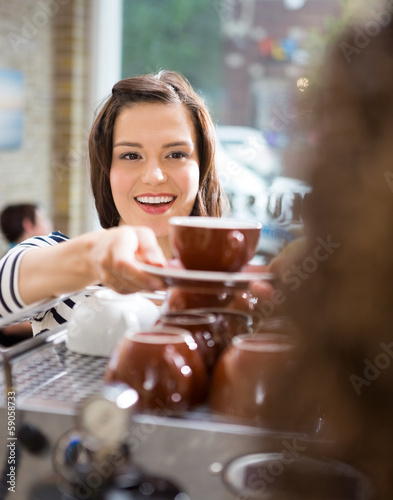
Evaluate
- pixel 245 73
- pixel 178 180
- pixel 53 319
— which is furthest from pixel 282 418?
pixel 245 73

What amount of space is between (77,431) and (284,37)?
4.77 meters

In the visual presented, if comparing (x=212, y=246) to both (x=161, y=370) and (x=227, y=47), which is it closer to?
(x=161, y=370)

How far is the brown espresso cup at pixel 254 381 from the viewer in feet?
1.74

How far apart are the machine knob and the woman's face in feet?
2.67

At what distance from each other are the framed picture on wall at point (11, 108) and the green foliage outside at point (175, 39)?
0.90 meters

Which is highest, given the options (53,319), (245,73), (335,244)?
(245,73)

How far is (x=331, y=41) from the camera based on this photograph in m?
0.43

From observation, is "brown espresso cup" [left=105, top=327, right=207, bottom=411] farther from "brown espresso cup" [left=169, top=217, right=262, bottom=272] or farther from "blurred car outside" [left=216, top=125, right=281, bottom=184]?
"blurred car outside" [left=216, top=125, right=281, bottom=184]

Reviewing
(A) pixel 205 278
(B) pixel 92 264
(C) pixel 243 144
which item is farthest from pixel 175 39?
(A) pixel 205 278

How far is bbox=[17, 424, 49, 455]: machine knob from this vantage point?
1.92 ft

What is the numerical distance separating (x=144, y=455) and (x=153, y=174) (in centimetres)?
86

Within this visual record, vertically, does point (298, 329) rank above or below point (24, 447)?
above

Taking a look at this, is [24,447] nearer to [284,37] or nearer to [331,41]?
[331,41]

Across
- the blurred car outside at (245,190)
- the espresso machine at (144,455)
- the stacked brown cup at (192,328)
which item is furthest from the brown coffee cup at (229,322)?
the blurred car outside at (245,190)
